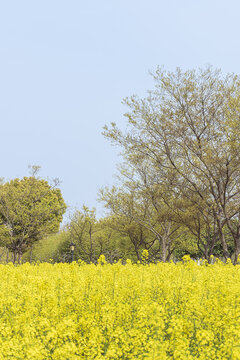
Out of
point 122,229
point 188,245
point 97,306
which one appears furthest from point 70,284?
point 188,245

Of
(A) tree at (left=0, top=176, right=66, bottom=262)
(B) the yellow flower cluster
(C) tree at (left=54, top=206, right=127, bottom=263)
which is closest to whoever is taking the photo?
(B) the yellow flower cluster

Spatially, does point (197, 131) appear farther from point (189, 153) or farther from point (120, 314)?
point (120, 314)

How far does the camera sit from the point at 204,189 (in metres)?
→ 23.5

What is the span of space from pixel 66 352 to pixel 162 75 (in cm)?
1872

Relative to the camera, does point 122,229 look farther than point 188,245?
No

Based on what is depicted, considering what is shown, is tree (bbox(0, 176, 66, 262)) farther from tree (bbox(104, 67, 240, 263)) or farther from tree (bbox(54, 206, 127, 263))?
tree (bbox(104, 67, 240, 263))

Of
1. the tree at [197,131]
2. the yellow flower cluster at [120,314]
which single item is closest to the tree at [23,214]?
the tree at [197,131]

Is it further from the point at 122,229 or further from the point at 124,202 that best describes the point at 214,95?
the point at 122,229

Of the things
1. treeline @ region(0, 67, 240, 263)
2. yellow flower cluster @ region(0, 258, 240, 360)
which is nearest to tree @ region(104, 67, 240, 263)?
treeline @ region(0, 67, 240, 263)

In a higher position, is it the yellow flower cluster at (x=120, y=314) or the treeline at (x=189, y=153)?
the treeline at (x=189, y=153)

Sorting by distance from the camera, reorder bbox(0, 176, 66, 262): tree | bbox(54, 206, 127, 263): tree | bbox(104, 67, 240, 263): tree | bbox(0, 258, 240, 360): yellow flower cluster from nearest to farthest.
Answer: bbox(0, 258, 240, 360): yellow flower cluster
bbox(104, 67, 240, 263): tree
bbox(0, 176, 66, 262): tree
bbox(54, 206, 127, 263): tree

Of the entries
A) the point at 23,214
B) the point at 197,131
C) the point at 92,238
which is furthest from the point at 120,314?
the point at 92,238

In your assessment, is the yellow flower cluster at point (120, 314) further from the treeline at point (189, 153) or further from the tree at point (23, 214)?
the tree at point (23, 214)

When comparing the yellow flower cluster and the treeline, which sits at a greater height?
the treeline
